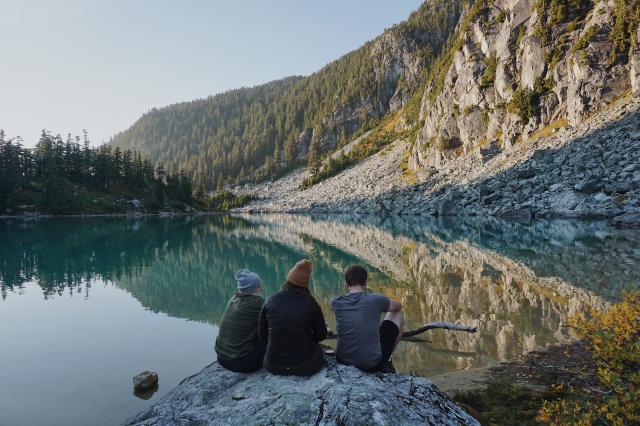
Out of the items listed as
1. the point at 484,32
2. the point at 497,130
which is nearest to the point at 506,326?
the point at 497,130

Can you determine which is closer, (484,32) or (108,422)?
(108,422)

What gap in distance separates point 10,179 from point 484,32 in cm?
10156

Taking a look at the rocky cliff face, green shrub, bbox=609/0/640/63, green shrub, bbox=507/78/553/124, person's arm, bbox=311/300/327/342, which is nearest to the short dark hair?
person's arm, bbox=311/300/327/342

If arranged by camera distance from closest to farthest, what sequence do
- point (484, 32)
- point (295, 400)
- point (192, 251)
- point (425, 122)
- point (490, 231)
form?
point (295, 400) → point (192, 251) → point (490, 231) → point (484, 32) → point (425, 122)

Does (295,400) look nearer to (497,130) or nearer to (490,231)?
(490,231)

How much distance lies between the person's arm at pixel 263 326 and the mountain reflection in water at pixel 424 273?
4742 mm

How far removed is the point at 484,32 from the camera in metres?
85.9

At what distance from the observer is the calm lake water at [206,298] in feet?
30.8

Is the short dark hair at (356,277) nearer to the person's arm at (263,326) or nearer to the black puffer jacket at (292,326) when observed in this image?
the black puffer jacket at (292,326)

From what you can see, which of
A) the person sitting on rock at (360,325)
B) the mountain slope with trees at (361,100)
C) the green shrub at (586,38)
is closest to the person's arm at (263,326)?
Result: the person sitting on rock at (360,325)

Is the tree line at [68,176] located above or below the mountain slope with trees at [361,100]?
below

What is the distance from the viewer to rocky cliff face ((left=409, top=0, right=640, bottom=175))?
185 feet

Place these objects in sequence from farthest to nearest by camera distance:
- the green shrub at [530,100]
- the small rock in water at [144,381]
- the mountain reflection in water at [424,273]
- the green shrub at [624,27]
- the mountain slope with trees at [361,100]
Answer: the mountain slope with trees at [361,100]
the green shrub at [530,100]
the green shrub at [624,27]
the mountain reflection in water at [424,273]
the small rock in water at [144,381]

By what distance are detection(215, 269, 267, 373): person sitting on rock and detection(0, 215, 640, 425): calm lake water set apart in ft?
10.6
